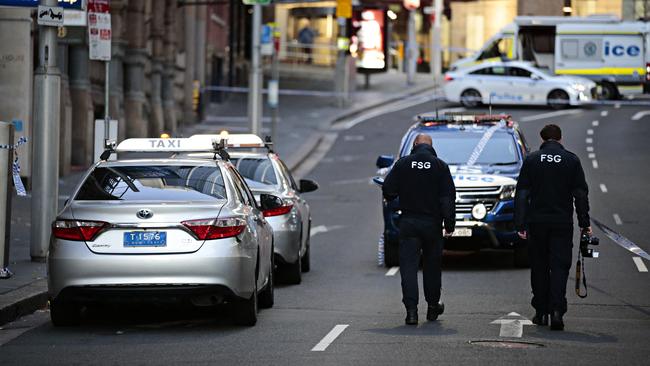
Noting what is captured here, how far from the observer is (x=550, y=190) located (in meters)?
14.1

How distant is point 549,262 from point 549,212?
47 centimetres

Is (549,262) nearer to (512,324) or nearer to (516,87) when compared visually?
(512,324)

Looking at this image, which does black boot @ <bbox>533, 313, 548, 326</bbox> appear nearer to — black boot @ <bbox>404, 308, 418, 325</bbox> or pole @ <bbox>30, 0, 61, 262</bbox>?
black boot @ <bbox>404, 308, 418, 325</bbox>

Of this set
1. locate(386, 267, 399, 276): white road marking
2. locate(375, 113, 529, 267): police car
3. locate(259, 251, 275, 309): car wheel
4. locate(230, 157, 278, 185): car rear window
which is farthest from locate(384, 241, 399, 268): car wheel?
locate(259, 251, 275, 309): car wheel

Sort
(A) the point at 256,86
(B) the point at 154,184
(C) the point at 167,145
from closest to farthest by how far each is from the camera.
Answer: (B) the point at 154,184
(C) the point at 167,145
(A) the point at 256,86

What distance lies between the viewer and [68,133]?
34.7 metres

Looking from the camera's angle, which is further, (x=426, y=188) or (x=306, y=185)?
(x=306, y=185)

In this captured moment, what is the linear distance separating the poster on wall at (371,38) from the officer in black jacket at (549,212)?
53.4 m

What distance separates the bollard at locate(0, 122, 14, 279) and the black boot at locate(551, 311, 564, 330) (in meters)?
6.23

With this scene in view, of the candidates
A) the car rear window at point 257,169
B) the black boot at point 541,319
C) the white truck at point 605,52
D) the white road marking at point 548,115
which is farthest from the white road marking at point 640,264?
the white truck at point 605,52

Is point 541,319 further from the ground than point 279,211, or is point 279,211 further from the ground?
point 279,211

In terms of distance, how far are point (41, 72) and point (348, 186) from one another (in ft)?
55.1

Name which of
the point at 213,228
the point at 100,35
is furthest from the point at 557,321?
the point at 100,35

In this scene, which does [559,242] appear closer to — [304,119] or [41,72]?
[41,72]
